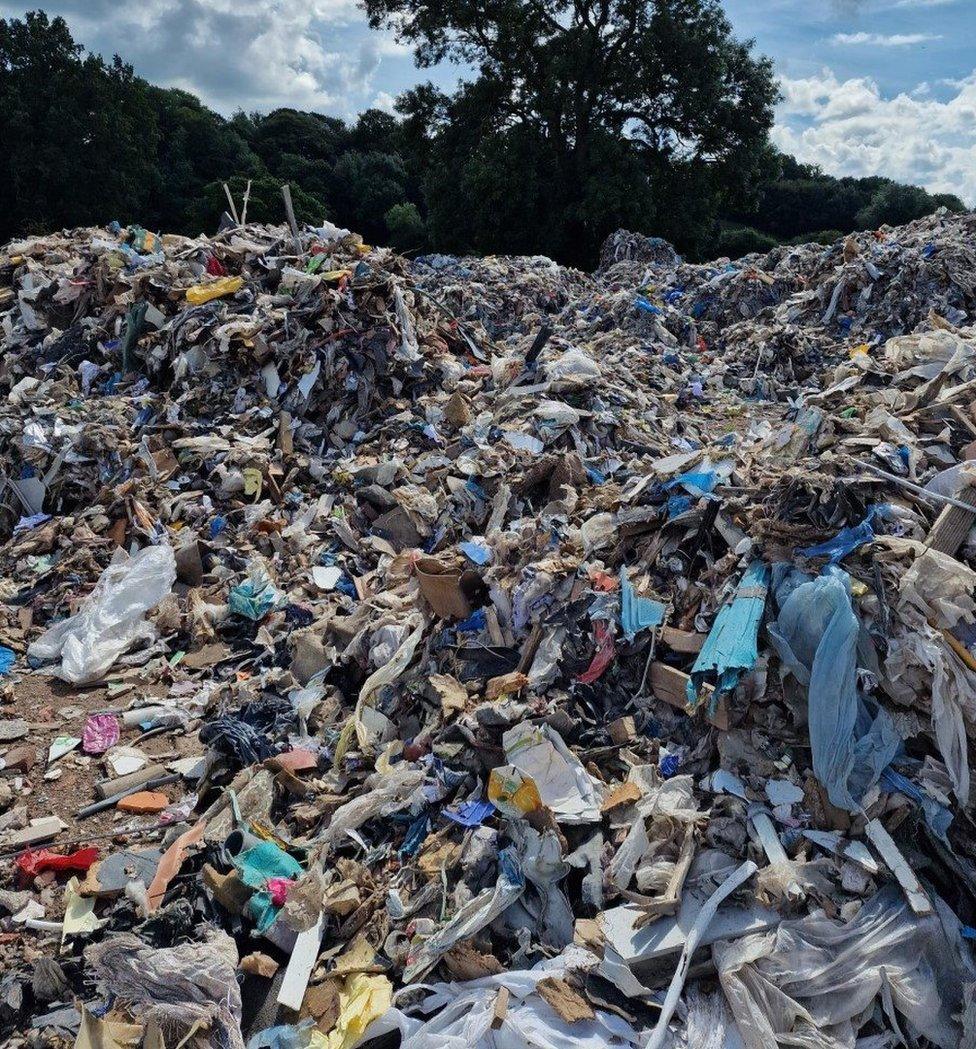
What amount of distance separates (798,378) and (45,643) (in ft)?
31.7

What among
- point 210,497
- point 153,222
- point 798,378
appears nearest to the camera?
A: point 210,497

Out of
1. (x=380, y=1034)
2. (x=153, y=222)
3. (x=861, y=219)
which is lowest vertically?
(x=380, y=1034)

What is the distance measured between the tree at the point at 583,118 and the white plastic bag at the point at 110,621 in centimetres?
1998

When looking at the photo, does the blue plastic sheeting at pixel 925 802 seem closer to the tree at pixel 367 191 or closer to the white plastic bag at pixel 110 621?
the white plastic bag at pixel 110 621

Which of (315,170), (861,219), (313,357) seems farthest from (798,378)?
(315,170)

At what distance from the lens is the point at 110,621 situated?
17.4ft

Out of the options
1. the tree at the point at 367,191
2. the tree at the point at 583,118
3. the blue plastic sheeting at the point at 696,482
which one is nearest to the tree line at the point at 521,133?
the tree at the point at 583,118

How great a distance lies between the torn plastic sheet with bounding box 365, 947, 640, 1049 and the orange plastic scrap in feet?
3.80

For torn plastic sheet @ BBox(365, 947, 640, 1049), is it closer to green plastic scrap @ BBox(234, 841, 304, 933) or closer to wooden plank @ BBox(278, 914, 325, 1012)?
wooden plank @ BBox(278, 914, 325, 1012)

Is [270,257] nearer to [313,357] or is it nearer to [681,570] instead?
[313,357]

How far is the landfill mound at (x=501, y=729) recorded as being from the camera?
2.70 metres

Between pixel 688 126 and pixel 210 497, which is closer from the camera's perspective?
pixel 210 497

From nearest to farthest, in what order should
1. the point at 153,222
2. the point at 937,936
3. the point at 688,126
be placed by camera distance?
1. the point at 937,936
2. the point at 688,126
3. the point at 153,222

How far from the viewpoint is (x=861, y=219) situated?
33281 millimetres
